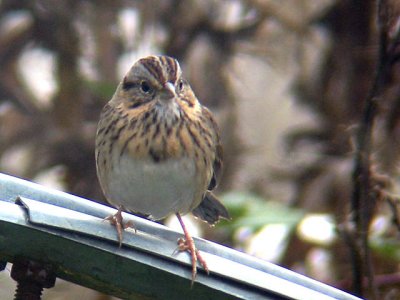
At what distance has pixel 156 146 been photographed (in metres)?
3.25

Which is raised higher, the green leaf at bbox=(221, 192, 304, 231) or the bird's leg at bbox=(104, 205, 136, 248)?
the green leaf at bbox=(221, 192, 304, 231)

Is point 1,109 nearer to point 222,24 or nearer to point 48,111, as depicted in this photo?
point 48,111

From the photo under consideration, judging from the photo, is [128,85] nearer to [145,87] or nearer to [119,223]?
[145,87]

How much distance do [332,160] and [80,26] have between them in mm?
1420

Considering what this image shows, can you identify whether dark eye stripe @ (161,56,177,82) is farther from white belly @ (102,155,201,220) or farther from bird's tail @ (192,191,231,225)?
bird's tail @ (192,191,231,225)

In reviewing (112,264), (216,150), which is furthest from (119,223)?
(216,150)

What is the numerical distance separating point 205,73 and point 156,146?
1.96m

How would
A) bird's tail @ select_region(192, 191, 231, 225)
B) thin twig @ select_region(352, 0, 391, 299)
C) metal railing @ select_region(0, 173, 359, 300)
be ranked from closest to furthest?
1. metal railing @ select_region(0, 173, 359, 300)
2. thin twig @ select_region(352, 0, 391, 299)
3. bird's tail @ select_region(192, 191, 231, 225)

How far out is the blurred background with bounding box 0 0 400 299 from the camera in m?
5.04

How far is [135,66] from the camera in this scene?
11.2 feet

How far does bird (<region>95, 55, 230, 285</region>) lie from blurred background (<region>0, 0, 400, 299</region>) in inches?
53.6

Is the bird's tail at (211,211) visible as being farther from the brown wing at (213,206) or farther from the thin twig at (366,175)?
the thin twig at (366,175)

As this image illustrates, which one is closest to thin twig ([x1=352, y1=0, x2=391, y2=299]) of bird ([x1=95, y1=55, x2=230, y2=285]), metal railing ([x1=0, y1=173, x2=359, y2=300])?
bird ([x1=95, y1=55, x2=230, y2=285])

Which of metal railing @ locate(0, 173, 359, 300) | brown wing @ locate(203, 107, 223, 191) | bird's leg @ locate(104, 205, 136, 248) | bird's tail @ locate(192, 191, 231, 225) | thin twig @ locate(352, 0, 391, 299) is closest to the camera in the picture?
metal railing @ locate(0, 173, 359, 300)
